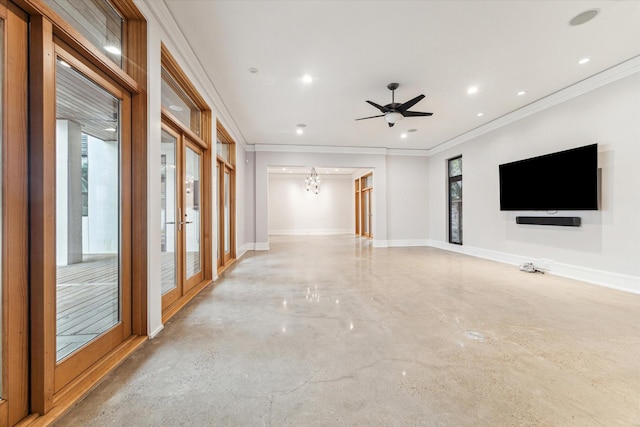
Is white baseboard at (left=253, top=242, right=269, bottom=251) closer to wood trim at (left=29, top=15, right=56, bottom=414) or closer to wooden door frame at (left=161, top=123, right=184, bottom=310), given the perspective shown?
wooden door frame at (left=161, top=123, right=184, bottom=310)

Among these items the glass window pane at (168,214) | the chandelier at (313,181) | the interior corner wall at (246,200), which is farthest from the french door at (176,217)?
the chandelier at (313,181)

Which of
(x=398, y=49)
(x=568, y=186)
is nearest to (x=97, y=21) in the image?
(x=398, y=49)

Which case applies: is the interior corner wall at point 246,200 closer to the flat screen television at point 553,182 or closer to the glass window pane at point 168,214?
the glass window pane at point 168,214

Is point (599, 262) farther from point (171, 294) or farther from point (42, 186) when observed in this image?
point (42, 186)

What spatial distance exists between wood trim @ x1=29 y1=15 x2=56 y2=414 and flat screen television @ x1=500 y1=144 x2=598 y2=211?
6.14 metres

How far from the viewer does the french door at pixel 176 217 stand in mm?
3266

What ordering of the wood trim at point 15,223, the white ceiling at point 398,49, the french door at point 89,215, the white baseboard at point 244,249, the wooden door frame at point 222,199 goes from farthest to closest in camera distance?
the white baseboard at point 244,249, the wooden door frame at point 222,199, the white ceiling at point 398,49, the french door at point 89,215, the wood trim at point 15,223

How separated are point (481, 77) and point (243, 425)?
5110 mm

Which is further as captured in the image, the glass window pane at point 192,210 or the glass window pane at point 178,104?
the glass window pane at point 192,210

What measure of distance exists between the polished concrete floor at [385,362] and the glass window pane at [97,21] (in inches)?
93.4

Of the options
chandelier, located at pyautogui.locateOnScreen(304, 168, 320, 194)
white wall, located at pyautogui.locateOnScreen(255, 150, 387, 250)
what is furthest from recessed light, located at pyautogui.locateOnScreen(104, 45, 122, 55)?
chandelier, located at pyautogui.locateOnScreen(304, 168, 320, 194)

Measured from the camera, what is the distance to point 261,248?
8328mm

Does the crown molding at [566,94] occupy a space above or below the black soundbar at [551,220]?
above

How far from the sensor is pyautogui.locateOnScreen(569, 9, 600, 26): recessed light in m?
2.89
